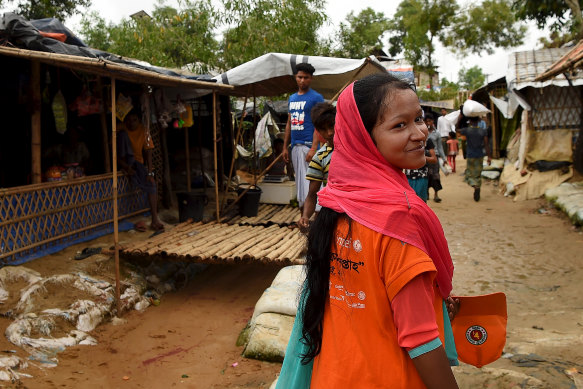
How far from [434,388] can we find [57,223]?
5.56 m

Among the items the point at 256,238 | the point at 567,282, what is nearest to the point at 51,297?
the point at 256,238

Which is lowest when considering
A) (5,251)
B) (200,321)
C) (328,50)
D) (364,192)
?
(200,321)

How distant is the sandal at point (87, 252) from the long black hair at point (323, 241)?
4896 millimetres

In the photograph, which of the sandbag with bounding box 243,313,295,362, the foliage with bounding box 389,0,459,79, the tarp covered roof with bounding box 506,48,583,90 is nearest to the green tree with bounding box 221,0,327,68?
the tarp covered roof with bounding box 506,48,583,90

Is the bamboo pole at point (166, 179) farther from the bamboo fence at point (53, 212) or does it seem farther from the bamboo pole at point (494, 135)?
the bamboo pole at point (494, 135)

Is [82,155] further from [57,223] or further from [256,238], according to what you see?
[256,238]

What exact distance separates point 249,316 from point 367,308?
165 inches

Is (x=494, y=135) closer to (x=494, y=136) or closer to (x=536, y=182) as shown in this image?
(x=494, y=136)

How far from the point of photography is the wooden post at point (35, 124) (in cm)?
544

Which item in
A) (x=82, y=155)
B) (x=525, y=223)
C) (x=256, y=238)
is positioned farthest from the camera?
(x=525, y=223)

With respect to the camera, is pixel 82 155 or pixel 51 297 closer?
pixel 51 297

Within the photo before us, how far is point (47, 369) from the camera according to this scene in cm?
378

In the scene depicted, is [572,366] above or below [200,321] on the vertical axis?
above

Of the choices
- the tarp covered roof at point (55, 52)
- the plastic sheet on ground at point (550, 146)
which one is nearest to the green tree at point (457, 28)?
the plastic sheet on ground at point (550, 146)
